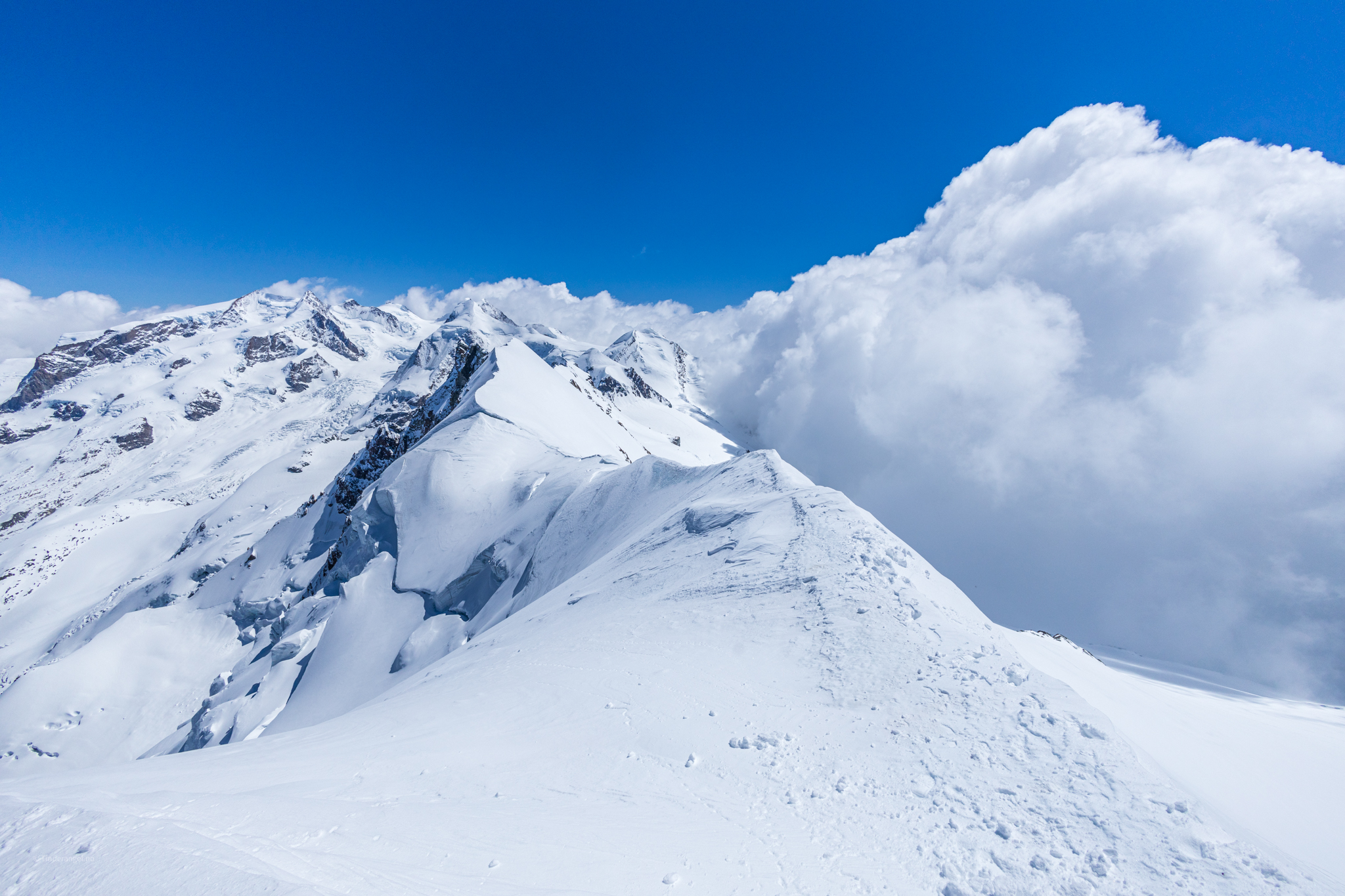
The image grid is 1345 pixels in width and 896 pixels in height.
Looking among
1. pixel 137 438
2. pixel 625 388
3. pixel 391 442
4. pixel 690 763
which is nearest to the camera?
pixel 690 763

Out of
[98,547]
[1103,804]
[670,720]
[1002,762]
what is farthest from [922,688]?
[98,547]

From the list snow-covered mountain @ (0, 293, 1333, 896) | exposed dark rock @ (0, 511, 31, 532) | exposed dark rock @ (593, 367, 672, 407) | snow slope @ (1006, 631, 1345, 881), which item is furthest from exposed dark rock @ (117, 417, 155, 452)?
snow slope @ (1006, 631, 1345, 881)

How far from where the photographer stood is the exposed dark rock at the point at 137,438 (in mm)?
191500

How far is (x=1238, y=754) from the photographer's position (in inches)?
398

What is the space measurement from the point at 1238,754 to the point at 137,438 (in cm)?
27863

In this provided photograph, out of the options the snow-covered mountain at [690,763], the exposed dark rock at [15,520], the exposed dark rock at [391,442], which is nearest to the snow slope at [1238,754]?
the snow-covered mountain at [690,763]

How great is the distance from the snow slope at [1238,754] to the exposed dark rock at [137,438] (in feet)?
896

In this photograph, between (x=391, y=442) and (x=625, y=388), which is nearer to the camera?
(x=391, y=442)

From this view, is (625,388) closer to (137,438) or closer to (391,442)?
(391,442)

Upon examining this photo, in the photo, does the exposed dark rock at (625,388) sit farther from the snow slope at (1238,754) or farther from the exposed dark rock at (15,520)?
the exposed dark rock at (15,520)

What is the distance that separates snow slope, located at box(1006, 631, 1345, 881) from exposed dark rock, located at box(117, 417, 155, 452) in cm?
27317

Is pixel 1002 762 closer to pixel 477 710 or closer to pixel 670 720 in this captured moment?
pixel 670 720

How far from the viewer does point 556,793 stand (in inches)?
262

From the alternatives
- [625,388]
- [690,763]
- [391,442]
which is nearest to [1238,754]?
[690,763]
